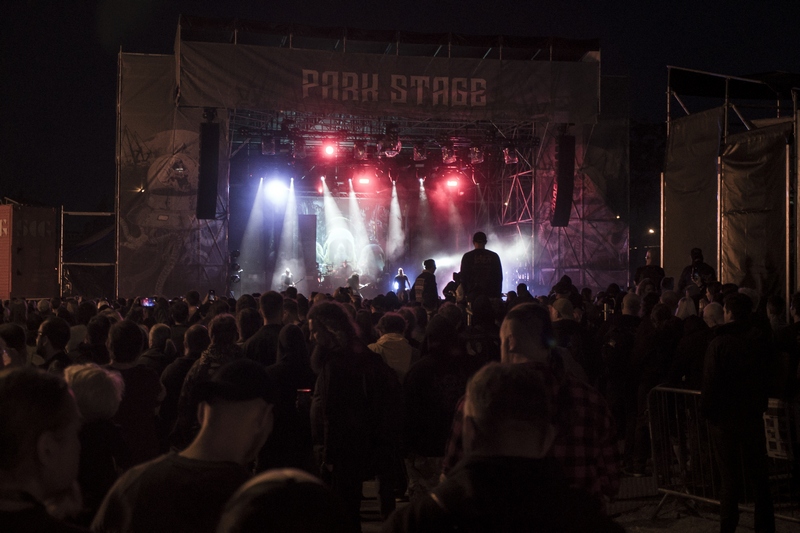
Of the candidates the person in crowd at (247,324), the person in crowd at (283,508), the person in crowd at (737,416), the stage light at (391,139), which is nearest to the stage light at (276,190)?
the stage light at (391,139)

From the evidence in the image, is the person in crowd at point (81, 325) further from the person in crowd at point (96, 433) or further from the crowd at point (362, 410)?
the person in crowd at point (96, 433)

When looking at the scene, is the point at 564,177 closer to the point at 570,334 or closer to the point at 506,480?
the point at 570,334

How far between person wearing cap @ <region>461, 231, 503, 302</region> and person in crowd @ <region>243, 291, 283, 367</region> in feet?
10.8

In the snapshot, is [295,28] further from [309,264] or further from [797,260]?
[797,260]

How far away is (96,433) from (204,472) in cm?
112

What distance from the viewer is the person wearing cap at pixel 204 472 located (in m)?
2.10

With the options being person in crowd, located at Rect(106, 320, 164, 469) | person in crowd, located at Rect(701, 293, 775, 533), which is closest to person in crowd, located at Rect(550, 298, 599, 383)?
person in crowd, located at Rect(701, 293, 775, 533)

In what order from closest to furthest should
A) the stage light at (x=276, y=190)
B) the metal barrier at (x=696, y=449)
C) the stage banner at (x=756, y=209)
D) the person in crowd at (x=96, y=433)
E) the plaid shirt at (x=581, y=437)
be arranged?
1. the person in crowd at (x=96, y=433)
2. the plaid shirt at (x=581, y=437)
3. the metal barrier at (x=696, y=449)
4. the stage banner at (x=756, y=209)
5. the stage light at (x=276, y=190)

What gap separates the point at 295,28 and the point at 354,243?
994cm

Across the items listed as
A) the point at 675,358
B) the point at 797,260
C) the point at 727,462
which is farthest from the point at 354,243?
the point at 727,462

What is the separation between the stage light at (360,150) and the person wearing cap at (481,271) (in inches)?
560

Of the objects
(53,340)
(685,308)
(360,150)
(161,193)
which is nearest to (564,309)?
(685,308)

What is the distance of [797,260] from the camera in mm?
11055

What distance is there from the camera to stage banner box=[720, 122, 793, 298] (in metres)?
12.0
